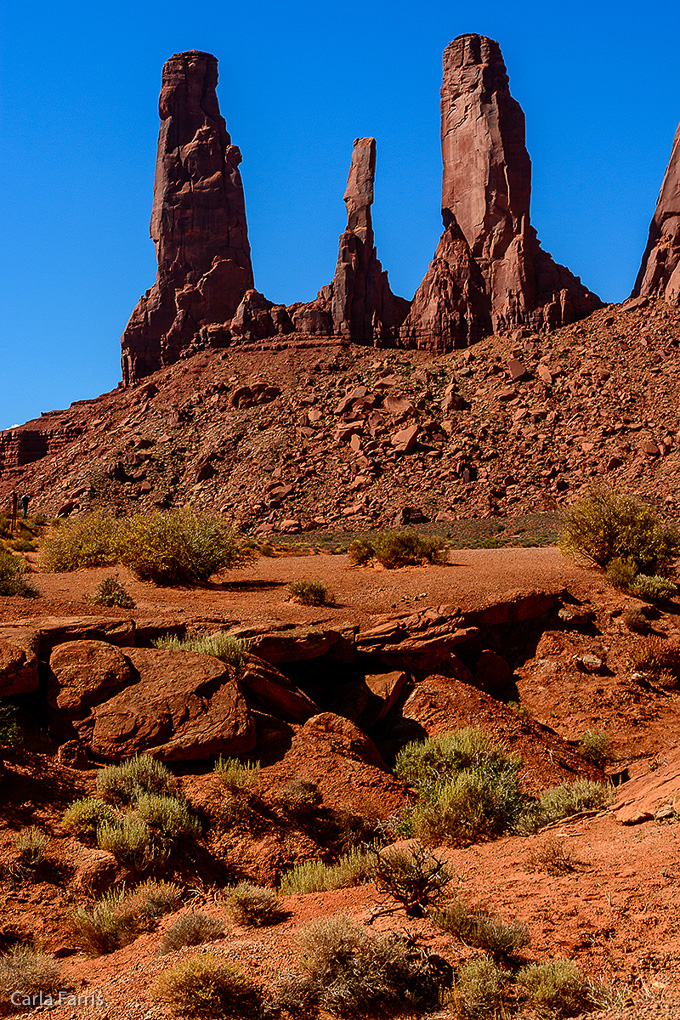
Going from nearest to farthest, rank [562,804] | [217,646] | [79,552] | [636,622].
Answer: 1. [562,804]
2. [217,646]
3. [636,622]
4. [79,552]

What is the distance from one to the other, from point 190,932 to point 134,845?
188 cm

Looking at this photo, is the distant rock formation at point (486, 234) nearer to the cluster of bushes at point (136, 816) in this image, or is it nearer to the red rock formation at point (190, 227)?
the red rock formation at point (190, 227)

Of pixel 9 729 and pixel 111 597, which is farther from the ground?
pixel 111 597

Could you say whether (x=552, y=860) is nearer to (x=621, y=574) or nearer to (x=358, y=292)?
(x=621, y=574)

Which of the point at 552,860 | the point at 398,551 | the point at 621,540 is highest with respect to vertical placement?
the point at 398,551

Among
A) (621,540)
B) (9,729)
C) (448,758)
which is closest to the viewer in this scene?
(9,729)

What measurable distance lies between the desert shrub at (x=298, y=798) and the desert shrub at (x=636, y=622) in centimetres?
1049

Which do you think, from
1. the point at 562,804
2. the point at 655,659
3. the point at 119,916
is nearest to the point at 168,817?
the point at 119,916

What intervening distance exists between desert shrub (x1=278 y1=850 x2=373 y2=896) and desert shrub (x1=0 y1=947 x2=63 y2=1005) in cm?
234

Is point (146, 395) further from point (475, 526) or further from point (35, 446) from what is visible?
point (475, 526)

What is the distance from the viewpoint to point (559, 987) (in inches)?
200

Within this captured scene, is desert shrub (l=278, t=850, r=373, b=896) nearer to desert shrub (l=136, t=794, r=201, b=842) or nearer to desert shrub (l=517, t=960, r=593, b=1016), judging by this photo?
desert shrub (l=136, t=794, r=201, b=842)

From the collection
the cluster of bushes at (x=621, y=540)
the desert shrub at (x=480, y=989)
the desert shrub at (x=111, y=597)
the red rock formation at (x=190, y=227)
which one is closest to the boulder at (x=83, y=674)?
the desert shrub at (x=111, y=597)

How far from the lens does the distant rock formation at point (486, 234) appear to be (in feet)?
223
